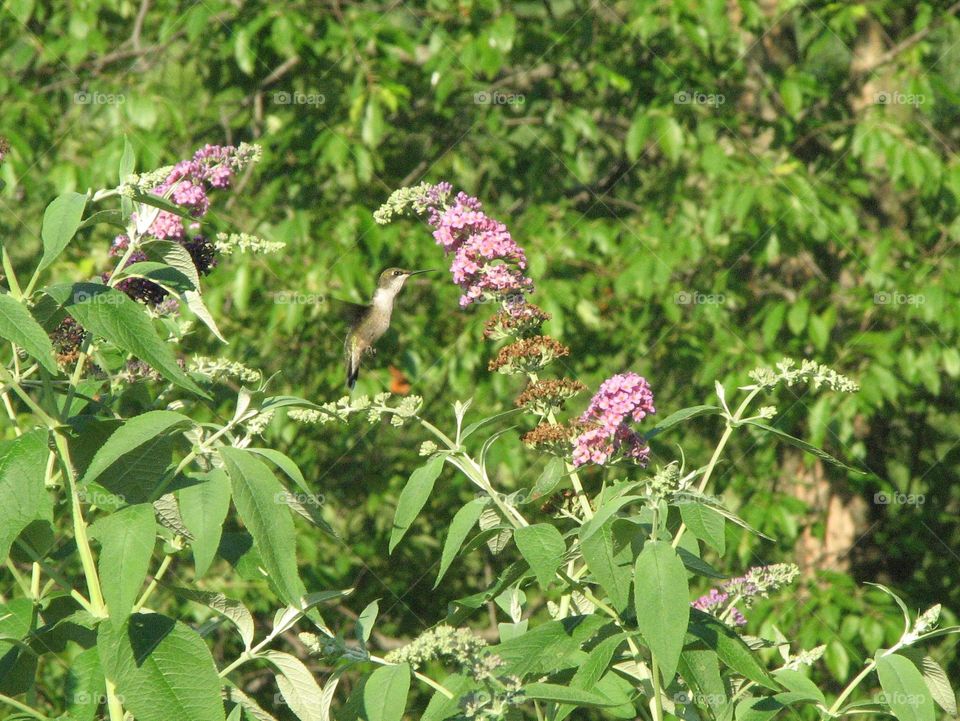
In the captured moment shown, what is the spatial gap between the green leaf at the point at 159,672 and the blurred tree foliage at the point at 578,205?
3083 millimetres

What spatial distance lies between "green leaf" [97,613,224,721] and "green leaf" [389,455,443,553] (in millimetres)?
314

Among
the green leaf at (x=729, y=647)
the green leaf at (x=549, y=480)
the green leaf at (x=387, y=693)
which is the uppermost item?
the green leaf at (x=549, y=480)

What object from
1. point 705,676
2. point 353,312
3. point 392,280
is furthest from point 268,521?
point 392,280

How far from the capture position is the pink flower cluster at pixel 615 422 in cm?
164

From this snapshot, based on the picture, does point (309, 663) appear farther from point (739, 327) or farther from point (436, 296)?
point (739, 327)

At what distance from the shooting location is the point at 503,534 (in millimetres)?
1668

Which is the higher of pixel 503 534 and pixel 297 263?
pixel 503 534

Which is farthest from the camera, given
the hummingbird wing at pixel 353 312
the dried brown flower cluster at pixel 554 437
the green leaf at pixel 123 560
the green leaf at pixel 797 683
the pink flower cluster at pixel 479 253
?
the hummingbird wing at pixel 353 312

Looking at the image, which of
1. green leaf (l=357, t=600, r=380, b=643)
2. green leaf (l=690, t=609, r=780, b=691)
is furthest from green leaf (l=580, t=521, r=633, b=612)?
green leaf (l=357, t=600, r=380, b=643)

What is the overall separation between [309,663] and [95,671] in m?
4.06

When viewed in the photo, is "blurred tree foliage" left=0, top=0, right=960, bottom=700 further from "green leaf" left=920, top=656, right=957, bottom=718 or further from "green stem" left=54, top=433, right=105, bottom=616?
"green stem" left=54, top=433, right=105, bottom=616

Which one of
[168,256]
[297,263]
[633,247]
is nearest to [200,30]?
[297,263]

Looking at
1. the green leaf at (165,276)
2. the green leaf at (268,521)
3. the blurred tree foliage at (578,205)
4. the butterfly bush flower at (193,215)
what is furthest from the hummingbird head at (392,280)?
the green leaf at (268,521)

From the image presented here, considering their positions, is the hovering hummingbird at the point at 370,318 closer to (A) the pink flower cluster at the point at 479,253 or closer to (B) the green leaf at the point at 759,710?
(A) the pink flower cluster at the point at 479,253
